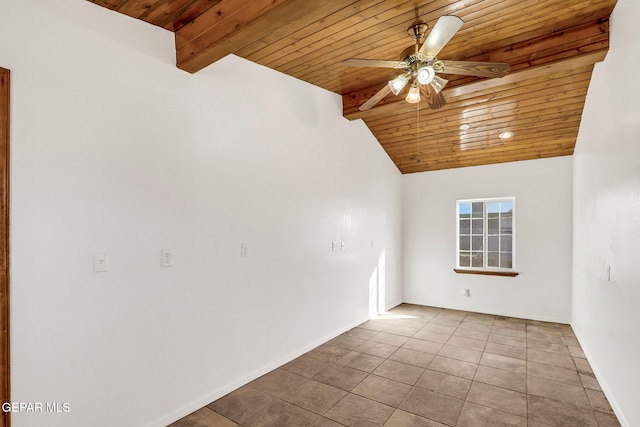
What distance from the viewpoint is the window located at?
16.8 ft

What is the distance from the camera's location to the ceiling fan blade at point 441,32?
1881mm

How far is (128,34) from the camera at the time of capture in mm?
2170

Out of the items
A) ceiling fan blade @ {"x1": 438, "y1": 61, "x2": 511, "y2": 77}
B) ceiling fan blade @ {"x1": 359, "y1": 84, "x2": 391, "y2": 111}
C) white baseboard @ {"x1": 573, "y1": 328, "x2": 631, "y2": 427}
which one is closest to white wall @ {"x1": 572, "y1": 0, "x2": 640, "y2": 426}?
white baseboard @ {"x1": 573, "y1": 328, "x2": 631, "y2": 427}

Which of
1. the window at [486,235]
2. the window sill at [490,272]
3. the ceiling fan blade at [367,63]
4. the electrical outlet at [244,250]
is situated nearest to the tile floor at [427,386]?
the window sill at [490,272]

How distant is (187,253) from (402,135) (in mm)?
3551

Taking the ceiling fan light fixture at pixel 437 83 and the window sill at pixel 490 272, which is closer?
the ceiling fan light fixture at pixel 437 83

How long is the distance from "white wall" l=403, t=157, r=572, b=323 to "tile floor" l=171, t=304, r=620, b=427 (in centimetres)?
79

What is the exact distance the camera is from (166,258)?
2.32 metres

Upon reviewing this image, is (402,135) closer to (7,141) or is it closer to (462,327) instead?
(462,327)

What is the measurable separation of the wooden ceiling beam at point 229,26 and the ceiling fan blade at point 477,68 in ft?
3.67

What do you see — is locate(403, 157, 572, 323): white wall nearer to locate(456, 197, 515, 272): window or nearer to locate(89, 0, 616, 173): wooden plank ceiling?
locate(456, 197, 515, 272): window

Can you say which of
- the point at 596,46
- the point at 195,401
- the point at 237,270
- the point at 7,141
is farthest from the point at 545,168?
the point at 7,141

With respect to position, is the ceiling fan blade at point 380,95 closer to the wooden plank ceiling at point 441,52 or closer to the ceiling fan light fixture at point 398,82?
the ceiling fan light fixture at point 398,82

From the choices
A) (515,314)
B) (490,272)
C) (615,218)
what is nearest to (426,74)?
(615,218)
